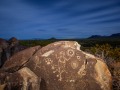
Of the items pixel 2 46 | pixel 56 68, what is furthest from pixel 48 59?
pixel 2 46

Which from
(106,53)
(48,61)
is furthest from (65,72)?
(106,53)

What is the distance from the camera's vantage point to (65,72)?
326 inches

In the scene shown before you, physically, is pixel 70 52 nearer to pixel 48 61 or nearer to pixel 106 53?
pixel 48 61

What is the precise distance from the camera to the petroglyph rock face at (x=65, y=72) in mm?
8172

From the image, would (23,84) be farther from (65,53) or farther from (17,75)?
(65,53)

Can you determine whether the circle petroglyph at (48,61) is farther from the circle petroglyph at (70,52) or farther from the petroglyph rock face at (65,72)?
the circle petroglyph at (70,52)

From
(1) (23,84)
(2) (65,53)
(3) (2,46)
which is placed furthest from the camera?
(3) (2,46)

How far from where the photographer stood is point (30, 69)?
866cm

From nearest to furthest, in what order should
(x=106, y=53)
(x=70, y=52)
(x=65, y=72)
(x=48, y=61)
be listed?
(x=65, y=72), (x=48, y=61), (x=70, y=52), (x=106, y=53)

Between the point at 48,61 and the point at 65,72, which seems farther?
the point at 48,61

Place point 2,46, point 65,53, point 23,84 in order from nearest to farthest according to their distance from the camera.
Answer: point 23,84 → point 65,53 → point 2,46

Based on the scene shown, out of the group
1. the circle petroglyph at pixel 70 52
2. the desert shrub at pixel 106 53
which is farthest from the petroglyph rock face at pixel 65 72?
the desert shrub at pixel 106 53

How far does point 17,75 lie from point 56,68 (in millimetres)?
1798

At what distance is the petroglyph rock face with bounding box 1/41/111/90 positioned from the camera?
8.17 m
